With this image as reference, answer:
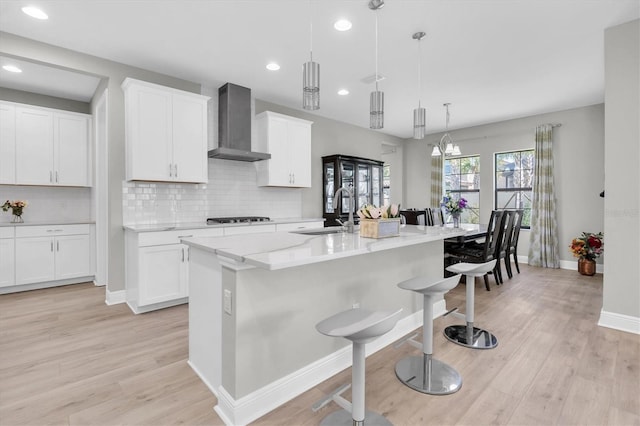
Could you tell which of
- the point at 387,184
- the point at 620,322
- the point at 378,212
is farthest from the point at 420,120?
the point at 387,184

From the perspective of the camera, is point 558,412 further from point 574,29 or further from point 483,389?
point 574,29

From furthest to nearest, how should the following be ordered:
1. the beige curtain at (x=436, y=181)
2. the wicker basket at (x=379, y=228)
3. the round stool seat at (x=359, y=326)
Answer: the beige curtain at (x=436, y=181) < the wicker basket at (x=379, y=228) < the round stool seat at (x=359, y=326)

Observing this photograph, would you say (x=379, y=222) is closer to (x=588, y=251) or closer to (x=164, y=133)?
(x=164, y=133)

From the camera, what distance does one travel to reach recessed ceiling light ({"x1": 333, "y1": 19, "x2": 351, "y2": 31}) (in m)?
2.76

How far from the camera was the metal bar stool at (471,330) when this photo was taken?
2.53 meters

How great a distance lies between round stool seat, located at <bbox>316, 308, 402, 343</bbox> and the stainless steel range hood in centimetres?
315

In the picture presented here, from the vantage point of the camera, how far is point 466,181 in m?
6.87

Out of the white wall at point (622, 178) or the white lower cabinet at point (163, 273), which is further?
the white lower cabinet at point (163, 273)

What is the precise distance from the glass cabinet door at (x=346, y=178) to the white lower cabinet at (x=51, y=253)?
4019mm

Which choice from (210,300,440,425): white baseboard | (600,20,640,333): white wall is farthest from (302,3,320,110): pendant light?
(600,20,640,333): white wall

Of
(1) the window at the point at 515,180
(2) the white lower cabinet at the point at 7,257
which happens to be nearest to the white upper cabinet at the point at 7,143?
(2) the white lower cabinet at the point at 7,257

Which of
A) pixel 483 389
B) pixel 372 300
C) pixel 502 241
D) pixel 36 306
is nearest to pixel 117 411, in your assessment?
pixel 372 300

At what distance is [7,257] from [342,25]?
4855mm

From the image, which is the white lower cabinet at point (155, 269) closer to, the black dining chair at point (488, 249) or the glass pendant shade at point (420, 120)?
the glass pendant shade at point (420, 120)
